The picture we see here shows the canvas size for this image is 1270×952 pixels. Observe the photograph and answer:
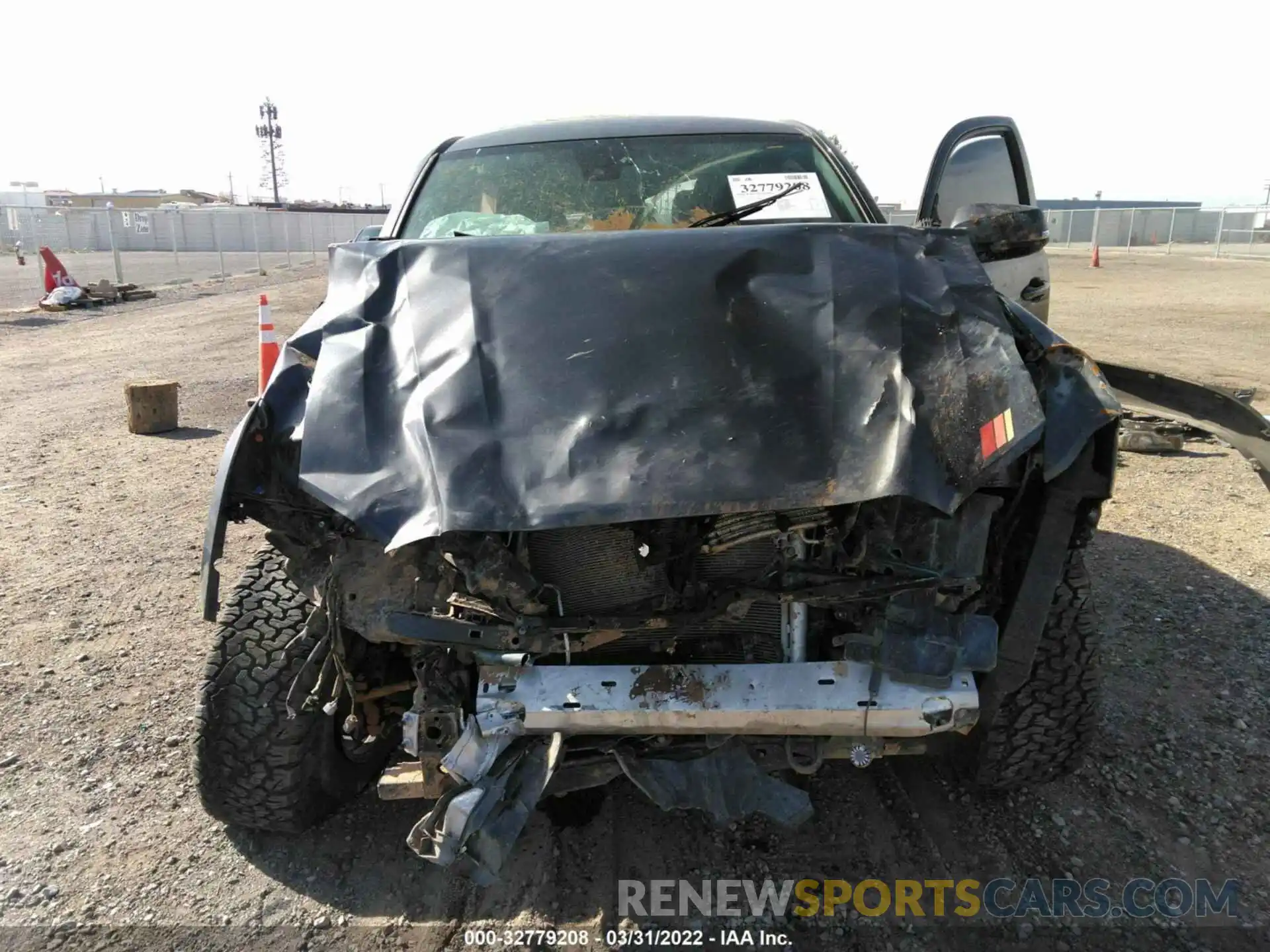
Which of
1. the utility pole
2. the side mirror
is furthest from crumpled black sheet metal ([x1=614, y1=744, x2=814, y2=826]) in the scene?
the utility pole

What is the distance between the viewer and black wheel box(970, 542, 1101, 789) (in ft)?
8.04

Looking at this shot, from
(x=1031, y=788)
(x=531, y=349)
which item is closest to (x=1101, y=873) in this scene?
(x=1031, y=788)

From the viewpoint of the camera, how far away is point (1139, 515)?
504 cm

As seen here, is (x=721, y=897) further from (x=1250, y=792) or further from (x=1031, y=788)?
(x=1250, y=792)

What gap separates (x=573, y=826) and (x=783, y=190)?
2.29m

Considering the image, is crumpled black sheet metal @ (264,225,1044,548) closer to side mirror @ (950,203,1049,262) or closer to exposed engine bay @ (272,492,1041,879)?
exposed engine bay @ (272,492,1041,879)

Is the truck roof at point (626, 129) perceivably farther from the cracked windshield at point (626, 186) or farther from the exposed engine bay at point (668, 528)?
the exposed engine bay at point (668, 528)

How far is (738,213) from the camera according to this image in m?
3.11

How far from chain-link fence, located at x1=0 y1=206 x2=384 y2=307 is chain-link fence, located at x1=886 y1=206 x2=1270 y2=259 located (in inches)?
1099

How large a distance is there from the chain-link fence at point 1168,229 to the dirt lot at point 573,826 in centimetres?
3166

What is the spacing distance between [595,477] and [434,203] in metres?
1.98

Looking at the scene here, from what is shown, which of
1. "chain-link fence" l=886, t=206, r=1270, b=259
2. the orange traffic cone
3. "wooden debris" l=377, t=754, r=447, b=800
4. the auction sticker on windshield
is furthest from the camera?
"chain-link fence" l=886, t=206, r=1270, b=259

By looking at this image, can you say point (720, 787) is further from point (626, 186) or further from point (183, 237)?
point (183, 237)

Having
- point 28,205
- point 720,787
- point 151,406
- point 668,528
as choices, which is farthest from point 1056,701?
point 28,205
